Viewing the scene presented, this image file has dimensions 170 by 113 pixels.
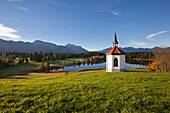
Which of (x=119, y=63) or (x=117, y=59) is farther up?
(x=117, y=59)

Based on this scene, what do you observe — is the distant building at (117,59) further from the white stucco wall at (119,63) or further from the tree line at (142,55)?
the tree line at (142,55)

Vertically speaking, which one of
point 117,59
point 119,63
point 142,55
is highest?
point 142,55

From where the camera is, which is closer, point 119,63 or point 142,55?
point 119,63

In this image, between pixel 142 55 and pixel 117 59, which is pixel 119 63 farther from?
pixel 142 55

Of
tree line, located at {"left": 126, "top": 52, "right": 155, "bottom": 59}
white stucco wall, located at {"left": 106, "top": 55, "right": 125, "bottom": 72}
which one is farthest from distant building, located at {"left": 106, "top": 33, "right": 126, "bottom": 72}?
tree line, located at {"left": 126, "top": 52, "right": 155, "bottom": 59}

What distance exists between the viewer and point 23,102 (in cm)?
652

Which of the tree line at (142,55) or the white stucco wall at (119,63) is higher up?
the tree line at (142,55)

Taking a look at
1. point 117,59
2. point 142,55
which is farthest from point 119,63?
point 142,55

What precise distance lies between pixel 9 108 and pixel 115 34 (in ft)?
95.9

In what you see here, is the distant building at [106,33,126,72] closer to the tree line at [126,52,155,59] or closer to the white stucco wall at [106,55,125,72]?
the white stucco wall at [106,55,125,72]

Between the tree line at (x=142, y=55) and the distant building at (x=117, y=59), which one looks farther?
the tree line at (x=142, y=55)

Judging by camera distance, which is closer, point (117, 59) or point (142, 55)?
point (117, 59)

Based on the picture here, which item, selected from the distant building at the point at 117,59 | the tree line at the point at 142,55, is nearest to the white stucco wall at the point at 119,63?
the distant building at the point at 117,59

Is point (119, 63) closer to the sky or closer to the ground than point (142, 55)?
closer to the ground
